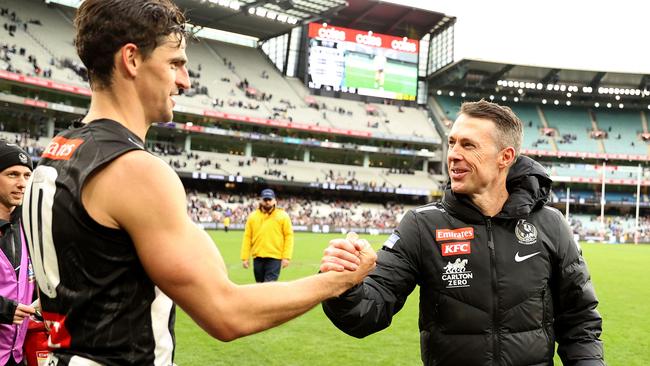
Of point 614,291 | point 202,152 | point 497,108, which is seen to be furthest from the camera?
point 202,152

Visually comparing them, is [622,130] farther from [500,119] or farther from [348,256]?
[348,256]

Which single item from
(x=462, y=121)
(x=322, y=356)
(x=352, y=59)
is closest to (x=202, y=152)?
(x=352, y=59)

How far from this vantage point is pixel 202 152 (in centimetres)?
5622

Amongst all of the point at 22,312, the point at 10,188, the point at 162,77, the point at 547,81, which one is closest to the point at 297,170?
the point at 547,81

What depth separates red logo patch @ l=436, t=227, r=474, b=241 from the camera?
9.87 feet

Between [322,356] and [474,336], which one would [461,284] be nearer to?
[474,336]

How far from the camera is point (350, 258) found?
2.19 meters

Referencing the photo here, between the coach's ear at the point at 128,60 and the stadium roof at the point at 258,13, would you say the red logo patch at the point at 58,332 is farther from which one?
the stadium roof at the point at 258,13

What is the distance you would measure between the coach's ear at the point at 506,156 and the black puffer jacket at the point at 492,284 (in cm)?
18

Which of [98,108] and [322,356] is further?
[322,356]

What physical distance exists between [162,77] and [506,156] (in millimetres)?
2161

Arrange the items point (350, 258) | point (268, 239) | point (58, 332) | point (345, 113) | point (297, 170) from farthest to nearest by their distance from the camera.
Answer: point (345, 113) → point (297, 170) → point (268, 239) → point (350, 258) → point (58, 332)

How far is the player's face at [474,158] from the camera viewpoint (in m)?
3.17

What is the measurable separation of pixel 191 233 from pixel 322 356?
21.4 ft
